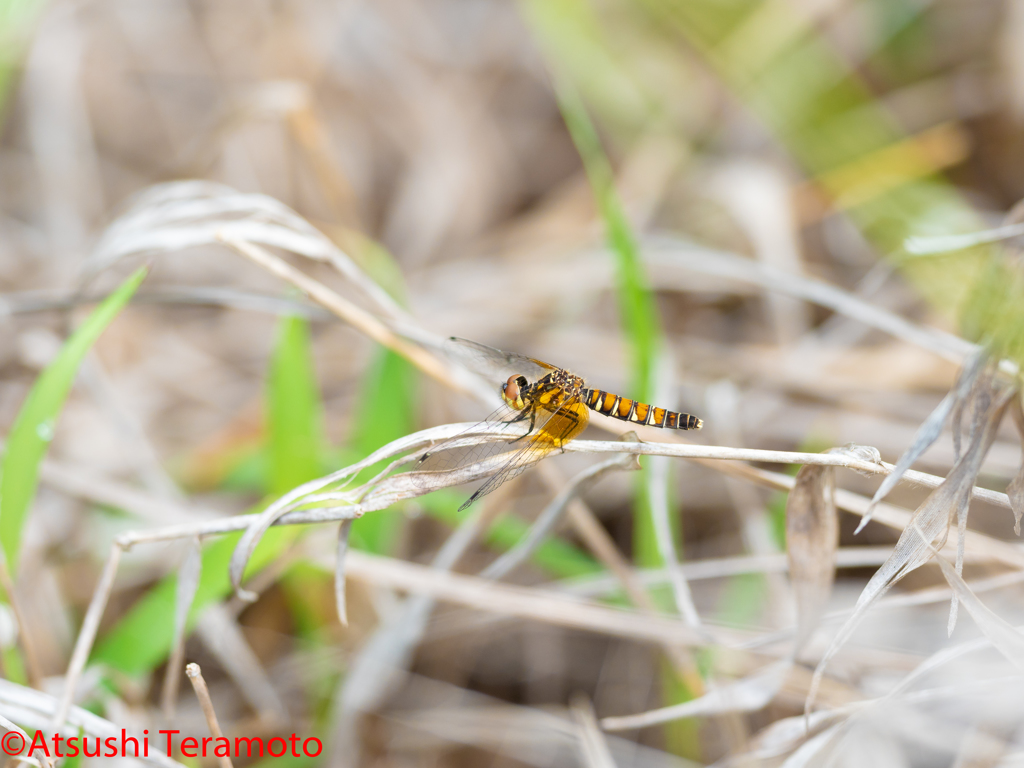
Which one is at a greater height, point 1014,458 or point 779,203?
point 779,203

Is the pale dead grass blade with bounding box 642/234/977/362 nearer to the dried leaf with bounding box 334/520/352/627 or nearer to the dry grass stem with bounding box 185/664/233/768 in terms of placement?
the dried leaf with bounding box 334/520/352/627

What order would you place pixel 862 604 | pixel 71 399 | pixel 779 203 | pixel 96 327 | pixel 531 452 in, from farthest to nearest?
1. pixel 779 203
2. pixel 71 399
3. pixel 96 327
4. pixel 531 452
5. pixel 862 604

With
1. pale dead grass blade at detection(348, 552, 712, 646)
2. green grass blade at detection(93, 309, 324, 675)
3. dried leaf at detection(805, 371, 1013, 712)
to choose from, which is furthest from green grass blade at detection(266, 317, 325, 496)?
dried leaf at detection(805, 371, 1013, 712)

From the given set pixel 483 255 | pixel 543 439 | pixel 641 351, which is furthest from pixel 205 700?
pixel 483 255

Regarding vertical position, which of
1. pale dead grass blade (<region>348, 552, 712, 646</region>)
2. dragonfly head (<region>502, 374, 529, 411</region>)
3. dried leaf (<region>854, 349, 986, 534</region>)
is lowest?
pale dead grass blade (<region>348, 552, 712, 646</region>)

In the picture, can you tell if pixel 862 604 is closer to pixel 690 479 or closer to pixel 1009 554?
pixel 1009 554

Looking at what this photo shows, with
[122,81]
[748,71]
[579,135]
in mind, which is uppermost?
[122,81]

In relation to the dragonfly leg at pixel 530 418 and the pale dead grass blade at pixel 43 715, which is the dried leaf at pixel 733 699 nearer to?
the dragonfly leg at pixel 530 418

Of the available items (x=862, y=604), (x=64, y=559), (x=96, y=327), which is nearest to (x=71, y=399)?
(x=64, y=559)
